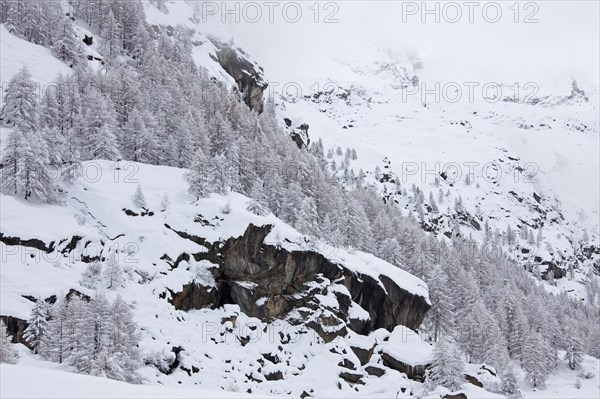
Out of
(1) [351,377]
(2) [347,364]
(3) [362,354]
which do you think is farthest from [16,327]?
(3) [362,354]

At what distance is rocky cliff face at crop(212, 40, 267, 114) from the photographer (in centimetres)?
10200

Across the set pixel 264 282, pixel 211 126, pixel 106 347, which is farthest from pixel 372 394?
pixel 211 126

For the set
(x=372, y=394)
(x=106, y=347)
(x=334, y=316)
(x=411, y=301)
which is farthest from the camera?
(x=411, y=301)

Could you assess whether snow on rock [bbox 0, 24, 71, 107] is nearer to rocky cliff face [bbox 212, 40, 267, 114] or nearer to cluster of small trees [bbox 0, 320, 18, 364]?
rocky cliff face [bbox 212, 40, 267, 114]

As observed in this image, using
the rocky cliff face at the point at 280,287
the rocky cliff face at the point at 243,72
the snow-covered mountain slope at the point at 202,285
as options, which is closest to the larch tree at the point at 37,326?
the snow-covered mountain slope at the point at 202,285

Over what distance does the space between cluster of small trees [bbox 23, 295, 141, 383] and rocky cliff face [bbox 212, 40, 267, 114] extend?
79.2 metres

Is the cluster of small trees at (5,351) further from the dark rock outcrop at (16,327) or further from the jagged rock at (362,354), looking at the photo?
the jagged rock at (362,354)

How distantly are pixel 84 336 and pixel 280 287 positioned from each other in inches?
690

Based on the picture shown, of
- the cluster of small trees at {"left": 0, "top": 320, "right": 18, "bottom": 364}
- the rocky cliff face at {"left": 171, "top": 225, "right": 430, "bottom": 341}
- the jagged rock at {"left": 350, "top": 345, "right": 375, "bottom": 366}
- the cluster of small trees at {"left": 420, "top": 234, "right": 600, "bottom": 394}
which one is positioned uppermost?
the cluster of small trees at {"left": 0, "top": 320, "right": 18, "bottom": 364}

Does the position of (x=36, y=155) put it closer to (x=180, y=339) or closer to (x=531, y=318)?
(x=180, y=339)

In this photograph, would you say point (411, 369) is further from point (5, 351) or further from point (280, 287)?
point (5, 351)

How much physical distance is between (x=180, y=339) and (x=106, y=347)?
722 centimetres

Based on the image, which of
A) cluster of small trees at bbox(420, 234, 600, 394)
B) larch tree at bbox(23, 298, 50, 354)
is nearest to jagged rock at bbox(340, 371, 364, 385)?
cluster of small trees at bbox(420, 234, 600, 394)

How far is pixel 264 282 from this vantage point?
124 feet
